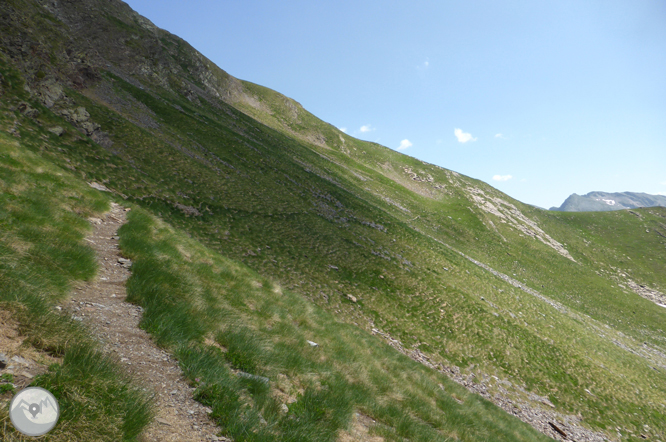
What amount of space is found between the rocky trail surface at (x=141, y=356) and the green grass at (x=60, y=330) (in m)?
0.39

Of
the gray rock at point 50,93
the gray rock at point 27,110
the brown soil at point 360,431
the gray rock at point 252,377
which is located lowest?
the brown soil at point 360,431

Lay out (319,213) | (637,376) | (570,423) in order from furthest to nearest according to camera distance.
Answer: (319,213) → (637,376) → (570,423)

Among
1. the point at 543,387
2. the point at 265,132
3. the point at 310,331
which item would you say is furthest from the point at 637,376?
the point at 265,132

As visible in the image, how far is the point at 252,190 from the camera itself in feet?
99.1

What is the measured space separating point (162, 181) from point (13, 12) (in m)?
20.4

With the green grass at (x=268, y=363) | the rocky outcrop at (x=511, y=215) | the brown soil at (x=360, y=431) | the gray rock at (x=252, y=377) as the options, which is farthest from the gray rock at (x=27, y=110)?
the rocky outcrop at (x=511, y=215)

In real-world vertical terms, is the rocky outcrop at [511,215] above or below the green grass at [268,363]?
above

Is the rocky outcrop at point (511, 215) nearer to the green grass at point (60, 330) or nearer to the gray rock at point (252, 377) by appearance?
the gray rock at point (252, 377)

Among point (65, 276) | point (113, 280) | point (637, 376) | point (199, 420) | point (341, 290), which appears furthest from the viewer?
point (637, 376)

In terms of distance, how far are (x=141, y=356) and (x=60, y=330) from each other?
4.54ft

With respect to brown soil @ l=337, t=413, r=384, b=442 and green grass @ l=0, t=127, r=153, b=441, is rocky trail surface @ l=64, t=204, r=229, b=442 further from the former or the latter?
brown soil @ l=337, t=413, r=384, b=442

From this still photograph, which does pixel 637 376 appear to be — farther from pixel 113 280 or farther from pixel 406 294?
pixel 113 280

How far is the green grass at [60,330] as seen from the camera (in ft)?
9.18

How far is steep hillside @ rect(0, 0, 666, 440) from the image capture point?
1794 cm
